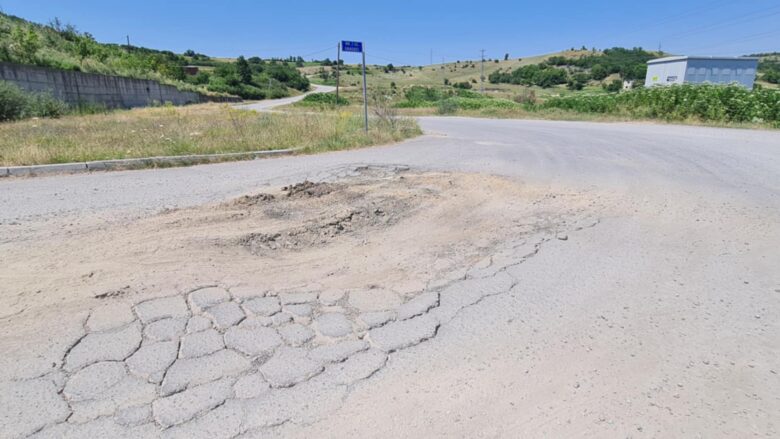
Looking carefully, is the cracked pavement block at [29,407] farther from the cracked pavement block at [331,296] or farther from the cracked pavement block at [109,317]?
the cracked pavement block at [331,296]

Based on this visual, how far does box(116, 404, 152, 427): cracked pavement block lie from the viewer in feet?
6.83

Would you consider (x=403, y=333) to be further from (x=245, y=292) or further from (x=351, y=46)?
(x=351, y=46)

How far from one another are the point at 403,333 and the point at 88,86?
32821 millimetres

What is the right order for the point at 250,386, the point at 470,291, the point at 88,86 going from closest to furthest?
the point at 250,386 → the point at 470,291 → the point at 88,86

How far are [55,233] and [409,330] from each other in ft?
13.9

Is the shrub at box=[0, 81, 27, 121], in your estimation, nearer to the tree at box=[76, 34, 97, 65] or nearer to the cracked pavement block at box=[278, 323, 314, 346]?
the tree at box=[76, 34, 97, 65]

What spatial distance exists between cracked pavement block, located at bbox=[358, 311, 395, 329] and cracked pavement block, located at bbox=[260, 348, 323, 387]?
20.5 inches

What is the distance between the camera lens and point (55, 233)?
4566 mm

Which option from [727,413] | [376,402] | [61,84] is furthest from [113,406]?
[61,84]

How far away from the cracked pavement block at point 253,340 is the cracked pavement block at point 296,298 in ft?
1.24

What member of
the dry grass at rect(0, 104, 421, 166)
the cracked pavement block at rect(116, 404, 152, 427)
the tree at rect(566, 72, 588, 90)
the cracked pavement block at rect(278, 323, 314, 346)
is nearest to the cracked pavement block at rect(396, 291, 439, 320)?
the cracked pavement block at rect(278, 323, 314, 346)

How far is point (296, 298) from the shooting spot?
3.30 meters

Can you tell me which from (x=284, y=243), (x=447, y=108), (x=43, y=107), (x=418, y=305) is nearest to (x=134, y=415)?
(x=418, y=305)

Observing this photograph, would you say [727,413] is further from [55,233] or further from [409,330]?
[55,233]
